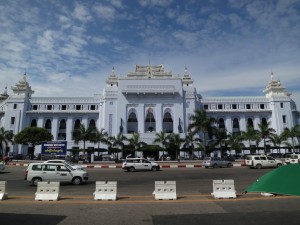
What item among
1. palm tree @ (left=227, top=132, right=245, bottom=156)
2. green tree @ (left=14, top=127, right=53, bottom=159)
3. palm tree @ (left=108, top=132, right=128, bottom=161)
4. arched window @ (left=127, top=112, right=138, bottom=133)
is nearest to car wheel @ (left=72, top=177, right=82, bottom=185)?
palm tree @ (left=108, top=132, right=128, bottom=161)

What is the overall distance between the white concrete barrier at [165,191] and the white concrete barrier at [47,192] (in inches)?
168

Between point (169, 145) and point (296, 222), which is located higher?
point (169, 145)

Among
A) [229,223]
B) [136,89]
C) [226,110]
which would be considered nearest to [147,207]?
[229,223]

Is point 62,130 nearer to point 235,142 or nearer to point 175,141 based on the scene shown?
point 175,141

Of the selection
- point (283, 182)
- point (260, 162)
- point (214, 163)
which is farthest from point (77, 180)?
point (260, 162)

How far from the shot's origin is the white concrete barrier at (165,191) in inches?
451

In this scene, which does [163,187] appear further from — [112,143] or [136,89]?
[136,89]

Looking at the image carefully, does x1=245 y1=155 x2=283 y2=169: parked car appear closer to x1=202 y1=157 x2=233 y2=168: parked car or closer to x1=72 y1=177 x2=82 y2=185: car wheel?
x1=202 y1=157 x2=233 y2=168: parked car

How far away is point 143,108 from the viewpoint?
63.9 m

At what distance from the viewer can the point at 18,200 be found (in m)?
11.2

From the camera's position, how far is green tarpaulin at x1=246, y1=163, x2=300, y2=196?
268cm

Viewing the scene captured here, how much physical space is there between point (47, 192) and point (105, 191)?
249 cm

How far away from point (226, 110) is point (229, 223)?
63.0 metres

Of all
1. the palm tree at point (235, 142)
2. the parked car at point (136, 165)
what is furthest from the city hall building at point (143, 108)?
the parked car at point (136, 165)
